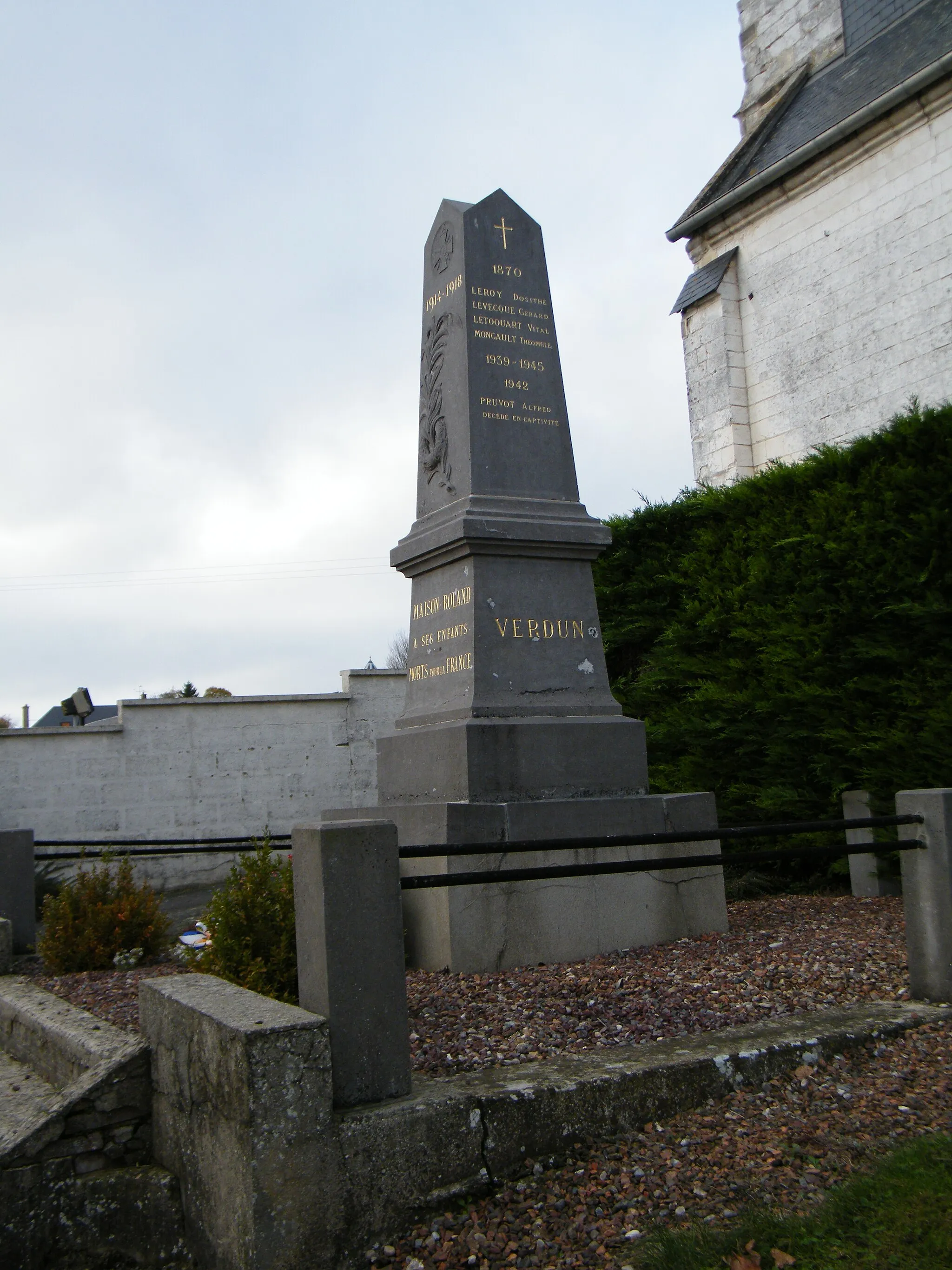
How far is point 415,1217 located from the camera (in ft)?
8.87

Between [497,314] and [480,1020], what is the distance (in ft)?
12.2

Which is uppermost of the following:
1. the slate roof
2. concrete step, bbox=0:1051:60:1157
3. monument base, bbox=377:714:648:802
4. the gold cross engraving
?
the slate roof

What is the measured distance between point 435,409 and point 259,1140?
13.9 feet

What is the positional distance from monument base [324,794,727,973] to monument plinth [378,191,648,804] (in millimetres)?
229

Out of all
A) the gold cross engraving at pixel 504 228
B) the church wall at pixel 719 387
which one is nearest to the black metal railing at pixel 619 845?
the gold cross engraving at pixel 504 228

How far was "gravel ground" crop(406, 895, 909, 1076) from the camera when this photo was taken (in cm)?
346

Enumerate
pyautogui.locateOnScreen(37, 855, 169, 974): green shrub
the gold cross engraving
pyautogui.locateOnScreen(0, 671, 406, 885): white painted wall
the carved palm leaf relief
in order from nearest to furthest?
pyautogui.locateOnScreen(37, 855, 169, 974): green shrub → the carved palm leaf relief → the gold cross engraving → pyautogui.locateOnScreen(0, 671, 406, 885): white painted wall

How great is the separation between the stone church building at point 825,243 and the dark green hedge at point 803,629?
360cm

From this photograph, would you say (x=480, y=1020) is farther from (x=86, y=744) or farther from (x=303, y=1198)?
(x=86, y=744)

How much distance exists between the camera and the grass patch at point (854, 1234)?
90.3 inches

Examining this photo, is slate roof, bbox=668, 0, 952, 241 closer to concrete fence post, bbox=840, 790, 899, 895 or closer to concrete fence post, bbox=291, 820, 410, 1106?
concrete fence post, bbox=840, 790, 899, 895

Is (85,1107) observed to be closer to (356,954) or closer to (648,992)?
(356,954)

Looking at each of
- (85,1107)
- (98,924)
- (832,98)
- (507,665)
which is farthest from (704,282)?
(85,1107)

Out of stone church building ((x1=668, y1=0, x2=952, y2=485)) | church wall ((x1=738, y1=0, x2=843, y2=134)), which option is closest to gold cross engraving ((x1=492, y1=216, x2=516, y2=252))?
stone church building ((x1=668, y1=0, x2=952, y2=485))
